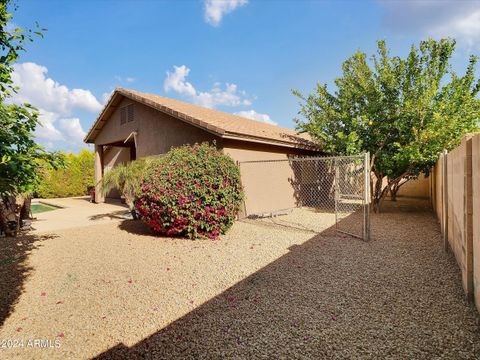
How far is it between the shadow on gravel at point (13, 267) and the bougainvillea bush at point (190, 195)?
2678mm

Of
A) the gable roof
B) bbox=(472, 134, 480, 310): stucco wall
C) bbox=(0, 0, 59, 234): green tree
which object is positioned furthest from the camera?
the gable roof

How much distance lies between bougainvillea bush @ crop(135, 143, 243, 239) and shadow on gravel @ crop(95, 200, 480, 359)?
2.34m

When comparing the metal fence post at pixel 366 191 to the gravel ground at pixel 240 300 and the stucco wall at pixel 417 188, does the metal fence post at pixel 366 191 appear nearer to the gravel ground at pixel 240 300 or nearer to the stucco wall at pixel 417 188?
the gravel ground at pixel 240 300

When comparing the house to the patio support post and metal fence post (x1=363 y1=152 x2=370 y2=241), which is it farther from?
metal fence post (x1=363 y1=152 x2=370 y2=241)

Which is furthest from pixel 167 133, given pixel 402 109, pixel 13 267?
pixel 402 109

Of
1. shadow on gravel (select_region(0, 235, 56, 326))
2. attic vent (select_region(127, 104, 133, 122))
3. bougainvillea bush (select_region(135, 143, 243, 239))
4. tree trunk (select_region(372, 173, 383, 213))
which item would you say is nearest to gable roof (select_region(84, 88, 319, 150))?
attic vent (select_region(127, 104, 133, 122))

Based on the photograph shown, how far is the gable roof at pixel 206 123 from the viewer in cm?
849

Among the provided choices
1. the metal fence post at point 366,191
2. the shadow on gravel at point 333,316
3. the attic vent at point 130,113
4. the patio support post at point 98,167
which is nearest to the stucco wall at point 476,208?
the shadow on gravel at point 333,316

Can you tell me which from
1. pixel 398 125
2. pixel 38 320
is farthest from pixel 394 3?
pixel 38 320

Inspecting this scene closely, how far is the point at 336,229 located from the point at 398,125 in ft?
14.6

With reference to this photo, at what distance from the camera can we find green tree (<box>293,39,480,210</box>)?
835cm

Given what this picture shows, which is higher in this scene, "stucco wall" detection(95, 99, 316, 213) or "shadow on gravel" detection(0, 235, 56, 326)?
"stucco wall" detection(95, 99, 316, 213)

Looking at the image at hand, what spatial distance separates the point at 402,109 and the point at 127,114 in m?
12.0

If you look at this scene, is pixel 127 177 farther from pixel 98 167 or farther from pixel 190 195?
pixel 98 167
